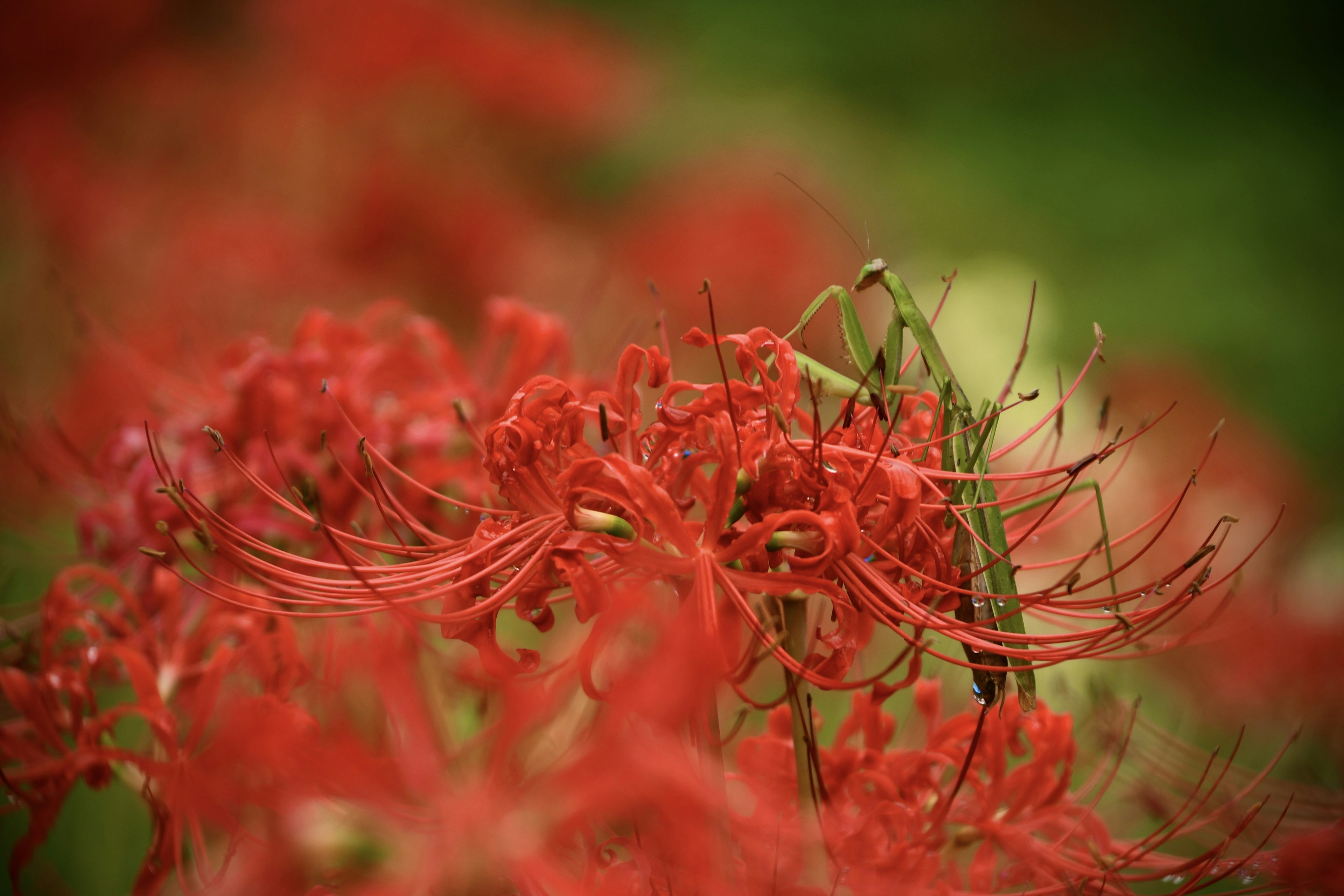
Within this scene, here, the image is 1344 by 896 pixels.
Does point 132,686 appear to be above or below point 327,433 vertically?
below

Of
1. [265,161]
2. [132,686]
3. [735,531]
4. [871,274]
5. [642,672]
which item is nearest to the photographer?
[642,672]

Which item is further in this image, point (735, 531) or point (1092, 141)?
point (1092, 141)

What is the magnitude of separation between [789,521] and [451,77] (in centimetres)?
235

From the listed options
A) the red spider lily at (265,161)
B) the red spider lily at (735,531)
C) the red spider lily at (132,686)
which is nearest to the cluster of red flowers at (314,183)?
the red spider lily at (265,161)

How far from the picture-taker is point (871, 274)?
623mm

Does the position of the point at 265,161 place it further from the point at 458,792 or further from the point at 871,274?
the point at 458,792

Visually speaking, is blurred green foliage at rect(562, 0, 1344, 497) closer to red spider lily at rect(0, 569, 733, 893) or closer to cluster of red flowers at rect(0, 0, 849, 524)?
cluster of red flowers at rect(0, 0, 849, 524)

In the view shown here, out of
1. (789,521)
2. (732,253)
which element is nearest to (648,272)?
(732,253)

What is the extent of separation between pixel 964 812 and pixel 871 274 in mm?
406

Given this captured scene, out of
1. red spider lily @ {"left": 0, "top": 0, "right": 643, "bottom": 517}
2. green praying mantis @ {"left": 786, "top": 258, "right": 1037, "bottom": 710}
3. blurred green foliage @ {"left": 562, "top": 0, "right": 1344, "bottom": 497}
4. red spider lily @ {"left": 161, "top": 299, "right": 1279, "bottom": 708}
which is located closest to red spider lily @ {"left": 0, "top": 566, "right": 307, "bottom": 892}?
red spider lily @ {"left": 161, "top": 299, "right": 1279, "bottom": 708}

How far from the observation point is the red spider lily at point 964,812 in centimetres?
56

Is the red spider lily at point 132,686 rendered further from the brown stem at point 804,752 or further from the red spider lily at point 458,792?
the brown stem at point 804,752

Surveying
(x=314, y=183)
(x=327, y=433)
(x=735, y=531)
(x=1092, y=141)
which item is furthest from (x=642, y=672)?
(x=1092, y=141)

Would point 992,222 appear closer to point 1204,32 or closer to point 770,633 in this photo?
point 1204,32
